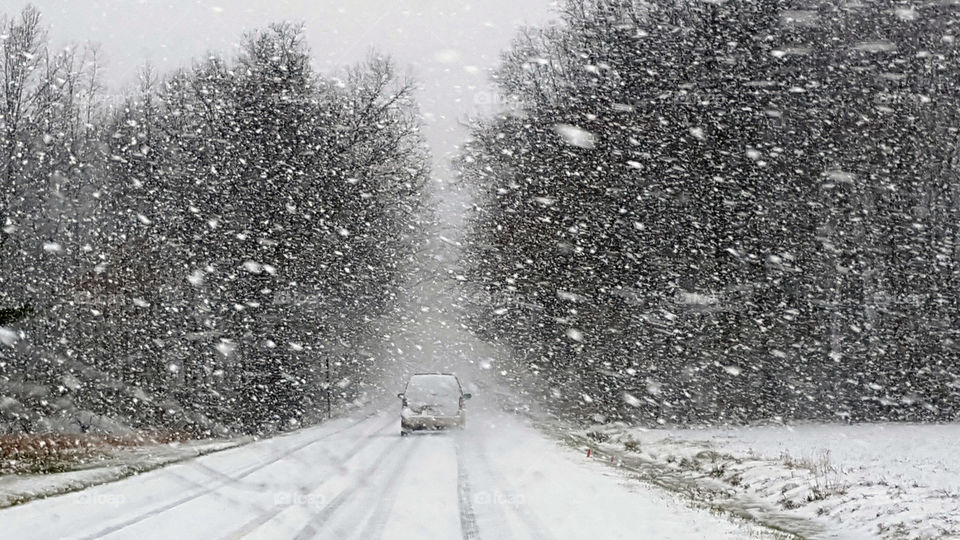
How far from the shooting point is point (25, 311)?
1630 cm

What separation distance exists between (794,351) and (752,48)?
8449mm

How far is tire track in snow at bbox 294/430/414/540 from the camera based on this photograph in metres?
8.66

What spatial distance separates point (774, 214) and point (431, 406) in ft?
35.1

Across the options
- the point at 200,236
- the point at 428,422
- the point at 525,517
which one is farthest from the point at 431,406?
the point at 525,517

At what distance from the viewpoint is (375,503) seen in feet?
35.1

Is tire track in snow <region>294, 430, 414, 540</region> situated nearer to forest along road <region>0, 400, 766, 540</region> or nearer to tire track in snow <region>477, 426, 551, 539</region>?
forest along road <region>0, 400, 766, 540</region>

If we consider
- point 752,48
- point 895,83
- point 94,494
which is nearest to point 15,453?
point 94,494

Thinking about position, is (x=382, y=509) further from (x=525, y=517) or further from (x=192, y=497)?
(x=192, y=497)

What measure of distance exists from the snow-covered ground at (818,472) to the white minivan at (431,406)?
11.9ft

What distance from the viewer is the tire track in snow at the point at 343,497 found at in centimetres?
866

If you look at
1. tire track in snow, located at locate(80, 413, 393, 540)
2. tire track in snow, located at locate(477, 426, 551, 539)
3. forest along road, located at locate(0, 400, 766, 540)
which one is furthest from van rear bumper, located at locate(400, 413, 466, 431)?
tire track in snow, located at locate(477, 426, 551, 539)

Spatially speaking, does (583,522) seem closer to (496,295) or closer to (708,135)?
(708,135)

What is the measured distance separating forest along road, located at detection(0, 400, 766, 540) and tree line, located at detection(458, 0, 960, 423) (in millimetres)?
8723

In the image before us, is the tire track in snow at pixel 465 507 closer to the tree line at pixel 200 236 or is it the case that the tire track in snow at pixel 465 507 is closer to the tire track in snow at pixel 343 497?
the tire track in snow at pixel 343 497
